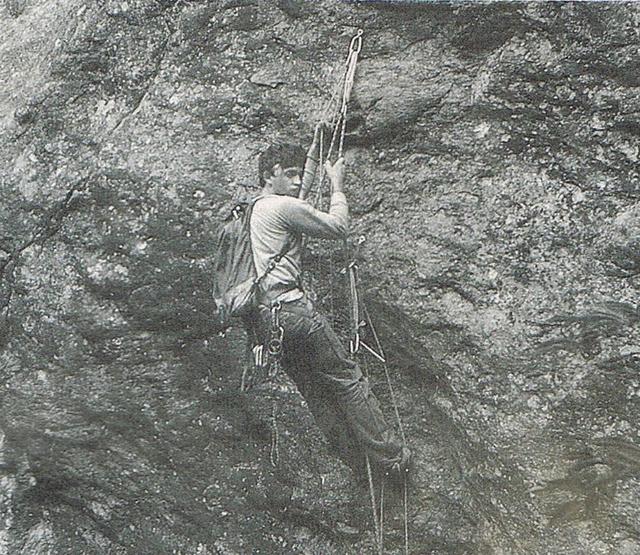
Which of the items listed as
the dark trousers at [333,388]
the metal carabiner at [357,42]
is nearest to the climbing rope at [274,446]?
the dark trousers at [333,388]

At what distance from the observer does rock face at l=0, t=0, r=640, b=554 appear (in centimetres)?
413

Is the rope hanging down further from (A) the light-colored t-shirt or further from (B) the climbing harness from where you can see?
(B) the climbing harness

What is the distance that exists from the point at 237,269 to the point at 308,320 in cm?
33

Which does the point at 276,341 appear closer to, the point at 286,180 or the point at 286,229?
the point at 286,229

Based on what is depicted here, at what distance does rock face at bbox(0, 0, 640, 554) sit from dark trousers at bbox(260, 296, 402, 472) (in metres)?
0.08

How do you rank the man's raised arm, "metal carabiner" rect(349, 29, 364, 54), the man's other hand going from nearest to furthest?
the man's raised arm → the man's other hand → "metal carabiner" rect(349, 29, 364, 54)

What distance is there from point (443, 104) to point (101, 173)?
140cm

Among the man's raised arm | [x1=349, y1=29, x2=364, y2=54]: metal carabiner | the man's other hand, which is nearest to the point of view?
the man's raised arm

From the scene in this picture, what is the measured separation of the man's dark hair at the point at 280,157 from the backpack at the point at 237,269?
0.56ft

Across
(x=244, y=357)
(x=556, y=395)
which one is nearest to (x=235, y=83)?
(x=244, y=357)

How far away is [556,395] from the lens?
13.4 ft

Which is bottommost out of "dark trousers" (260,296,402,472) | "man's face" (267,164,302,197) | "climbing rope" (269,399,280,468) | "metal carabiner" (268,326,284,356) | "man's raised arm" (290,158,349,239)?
"climbing rope" (269,399,280,468)

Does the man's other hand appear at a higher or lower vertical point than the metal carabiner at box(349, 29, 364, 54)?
lower

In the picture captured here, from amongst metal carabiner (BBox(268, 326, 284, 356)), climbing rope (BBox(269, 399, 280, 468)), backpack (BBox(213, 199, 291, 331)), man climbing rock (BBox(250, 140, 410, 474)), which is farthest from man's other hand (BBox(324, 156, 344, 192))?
climbing rope (BBox(269, 399, 280, 468))
